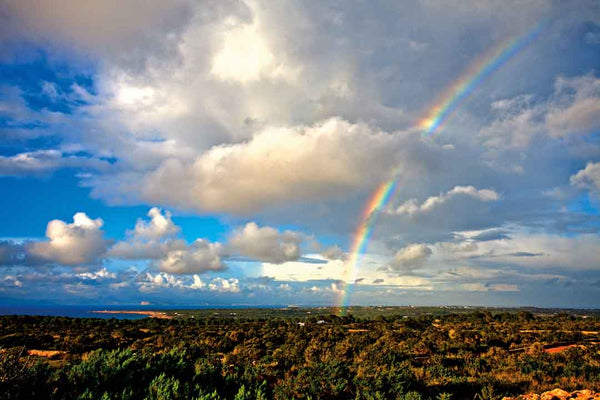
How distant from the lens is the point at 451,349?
80.8 ft

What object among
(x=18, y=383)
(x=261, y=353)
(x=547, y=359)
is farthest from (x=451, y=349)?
(x=18, y=383)

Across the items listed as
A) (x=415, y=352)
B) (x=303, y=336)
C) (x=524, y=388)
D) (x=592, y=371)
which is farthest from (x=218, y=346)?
(x=592, y=371)

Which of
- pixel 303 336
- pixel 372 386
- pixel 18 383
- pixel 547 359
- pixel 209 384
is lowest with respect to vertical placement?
pixel 303 336

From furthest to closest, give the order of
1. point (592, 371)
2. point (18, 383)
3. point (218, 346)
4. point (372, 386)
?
1. point (218, 346)
2. point (592, 371)
3. point (372, 386)
4. point (18, 383)

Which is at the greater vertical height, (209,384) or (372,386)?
(209,384)

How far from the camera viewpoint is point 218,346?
28.5 m

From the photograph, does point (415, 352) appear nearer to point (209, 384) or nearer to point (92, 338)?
point (209, 384)

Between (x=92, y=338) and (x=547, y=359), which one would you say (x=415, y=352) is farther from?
(x=92, y=338)

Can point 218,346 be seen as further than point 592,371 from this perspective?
Yes

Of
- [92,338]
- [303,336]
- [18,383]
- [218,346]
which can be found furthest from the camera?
[303,336]

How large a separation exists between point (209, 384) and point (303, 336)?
26280 mm

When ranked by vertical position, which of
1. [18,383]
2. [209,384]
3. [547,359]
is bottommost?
[547,359]

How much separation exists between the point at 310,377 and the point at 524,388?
27.7ft

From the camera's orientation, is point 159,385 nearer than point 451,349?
Yes
